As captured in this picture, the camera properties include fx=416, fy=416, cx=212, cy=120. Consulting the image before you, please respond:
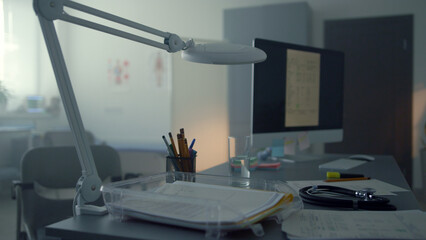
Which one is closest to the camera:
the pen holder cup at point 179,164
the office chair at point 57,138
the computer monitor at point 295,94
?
the pen holder cup at point 179,164

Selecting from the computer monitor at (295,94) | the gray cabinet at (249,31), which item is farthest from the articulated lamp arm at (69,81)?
the gray cabinet at (249,31)

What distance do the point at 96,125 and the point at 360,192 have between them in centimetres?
447

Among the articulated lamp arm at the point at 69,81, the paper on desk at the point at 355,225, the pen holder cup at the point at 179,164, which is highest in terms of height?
the articulated lamp arm at the point at 69,81

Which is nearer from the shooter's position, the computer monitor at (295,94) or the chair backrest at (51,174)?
the computer monitor at (295,94)

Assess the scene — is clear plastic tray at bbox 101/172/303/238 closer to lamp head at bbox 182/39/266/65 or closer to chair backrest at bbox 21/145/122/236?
lamp head at bbox 182/39/266/65

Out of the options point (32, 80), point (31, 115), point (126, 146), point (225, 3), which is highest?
point (225, 3)

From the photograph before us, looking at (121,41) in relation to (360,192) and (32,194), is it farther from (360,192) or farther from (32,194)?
(360,192)

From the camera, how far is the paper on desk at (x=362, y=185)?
1169 mm

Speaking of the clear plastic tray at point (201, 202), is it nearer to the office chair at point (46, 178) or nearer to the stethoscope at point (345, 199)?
the stethoscope at point (345, 199)

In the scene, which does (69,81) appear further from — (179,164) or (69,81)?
(179,164)

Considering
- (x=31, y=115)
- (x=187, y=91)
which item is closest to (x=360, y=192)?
(x=187, y=91)

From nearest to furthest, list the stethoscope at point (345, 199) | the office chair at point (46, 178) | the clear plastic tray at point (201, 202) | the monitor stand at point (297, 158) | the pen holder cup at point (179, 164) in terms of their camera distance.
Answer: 1. the clear plastic tray at point (201, 202)
2. the stethoscope at point (345, 199)
3. the pen holder cup at point (179, 164)
4. the office chair at point (46, 178)
5. the monitor stand at point (297, 158)

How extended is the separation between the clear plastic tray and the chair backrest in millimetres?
969

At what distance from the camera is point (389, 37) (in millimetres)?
4012
